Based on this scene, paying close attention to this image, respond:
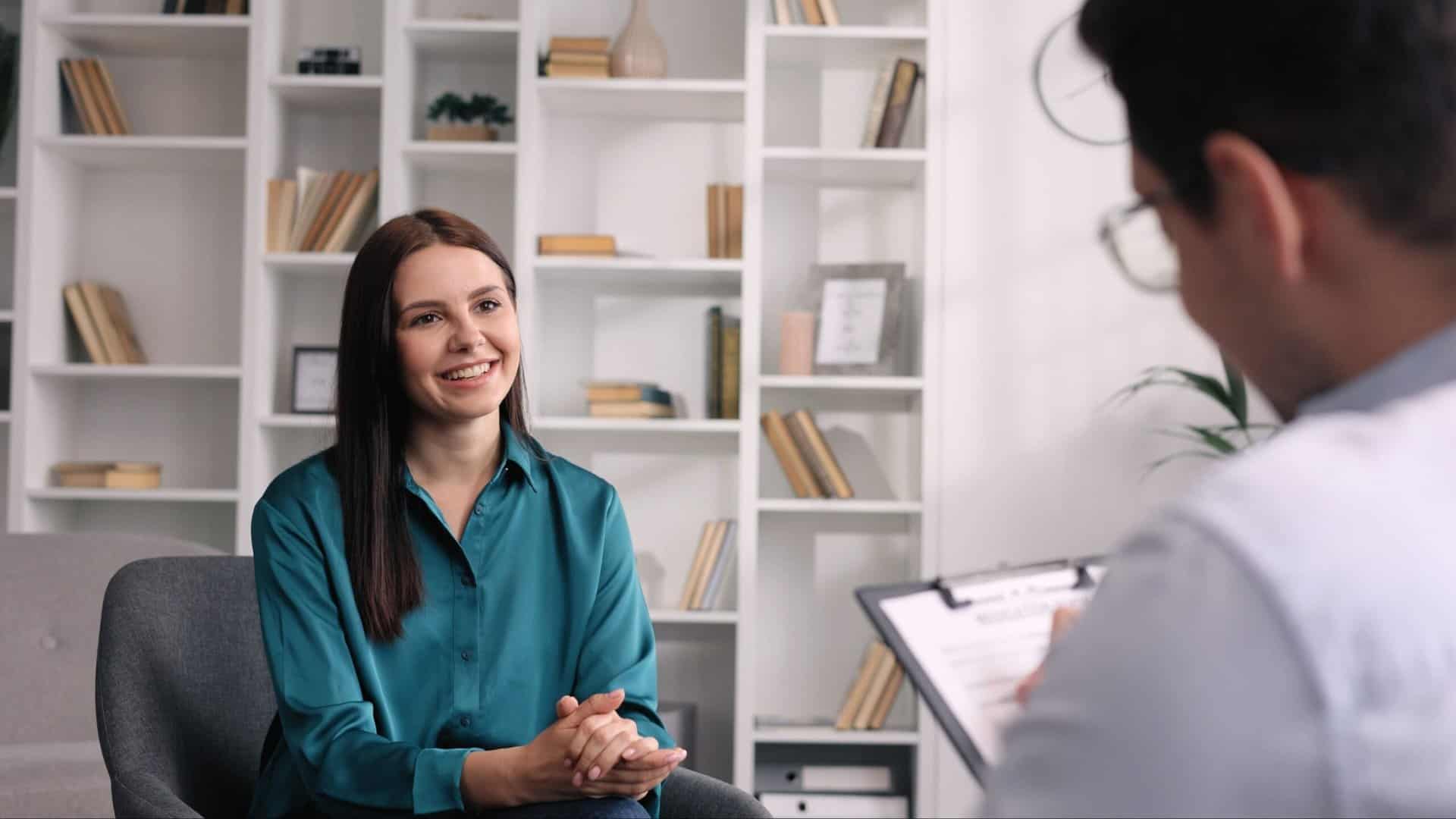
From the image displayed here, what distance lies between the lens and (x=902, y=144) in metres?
3.88

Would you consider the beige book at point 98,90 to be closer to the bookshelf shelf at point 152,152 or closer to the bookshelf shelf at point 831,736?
the bookshelf shelf at point 152,152

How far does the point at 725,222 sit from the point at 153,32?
5.43 feet

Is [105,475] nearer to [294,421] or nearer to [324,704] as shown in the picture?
[294,421]

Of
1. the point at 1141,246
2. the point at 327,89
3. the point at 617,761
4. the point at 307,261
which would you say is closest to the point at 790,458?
the point at 307,261

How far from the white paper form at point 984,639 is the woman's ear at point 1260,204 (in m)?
0.37

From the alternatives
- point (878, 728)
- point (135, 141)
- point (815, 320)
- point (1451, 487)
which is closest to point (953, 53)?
point (815, 320)

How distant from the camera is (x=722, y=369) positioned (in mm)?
3635

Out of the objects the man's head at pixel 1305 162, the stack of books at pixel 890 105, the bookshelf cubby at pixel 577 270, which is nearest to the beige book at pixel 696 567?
the bookshelf cubby at pixel 577 270

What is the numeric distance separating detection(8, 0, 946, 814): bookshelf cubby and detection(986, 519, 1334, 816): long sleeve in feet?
10.3

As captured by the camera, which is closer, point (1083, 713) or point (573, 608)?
point (1083, 713)

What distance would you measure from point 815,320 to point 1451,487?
3.20 metres

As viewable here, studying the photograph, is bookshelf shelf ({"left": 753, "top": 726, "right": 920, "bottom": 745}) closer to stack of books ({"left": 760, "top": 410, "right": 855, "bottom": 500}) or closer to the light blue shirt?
stack of books ({"left": 760, "top": 410, "right": 855, "bottom": 500})

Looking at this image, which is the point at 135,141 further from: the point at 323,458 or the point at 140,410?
the point at 323,458

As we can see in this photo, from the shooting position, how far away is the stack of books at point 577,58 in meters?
Answer: 3.59
